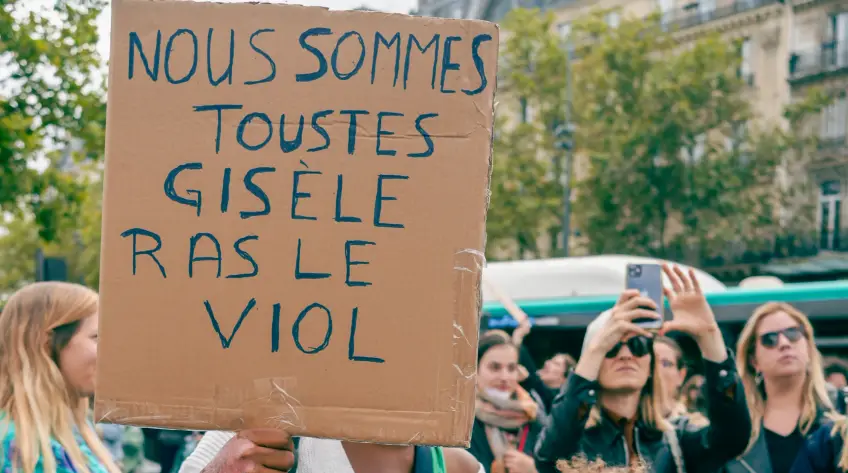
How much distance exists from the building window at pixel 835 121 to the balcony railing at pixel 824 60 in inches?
34.7

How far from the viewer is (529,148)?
27406mm

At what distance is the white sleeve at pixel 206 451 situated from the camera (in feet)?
6.86

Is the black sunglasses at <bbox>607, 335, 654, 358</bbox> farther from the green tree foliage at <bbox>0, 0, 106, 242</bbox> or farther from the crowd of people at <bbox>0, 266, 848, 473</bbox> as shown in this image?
the green tree foliage at <bbox>0, 0, 106, 242</bbox>

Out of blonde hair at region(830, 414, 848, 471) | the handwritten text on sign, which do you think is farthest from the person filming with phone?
the handwritten text on sign

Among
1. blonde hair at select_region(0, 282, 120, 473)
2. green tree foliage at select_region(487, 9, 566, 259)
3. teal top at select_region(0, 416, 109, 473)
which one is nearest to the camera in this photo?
teal top at select_region(0, 416, 109, 473)

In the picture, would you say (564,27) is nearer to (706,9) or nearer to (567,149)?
(706,9)

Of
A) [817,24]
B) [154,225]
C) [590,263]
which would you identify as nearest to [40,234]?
[590,263]

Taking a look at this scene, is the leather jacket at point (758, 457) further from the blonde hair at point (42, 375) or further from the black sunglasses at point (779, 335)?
the blonde hair at point (42, 375)

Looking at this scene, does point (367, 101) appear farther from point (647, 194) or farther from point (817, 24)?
point (817, 24)

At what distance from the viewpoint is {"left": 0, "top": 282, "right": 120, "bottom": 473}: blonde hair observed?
2908 millimetres

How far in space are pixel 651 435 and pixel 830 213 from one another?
2779 cm

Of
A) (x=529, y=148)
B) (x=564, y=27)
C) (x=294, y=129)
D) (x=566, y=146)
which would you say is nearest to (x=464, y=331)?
(x=294, y=129)

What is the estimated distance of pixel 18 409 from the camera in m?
2.93

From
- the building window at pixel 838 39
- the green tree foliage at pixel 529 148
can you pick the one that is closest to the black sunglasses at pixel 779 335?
the green tree foliage at pixel 529 148
